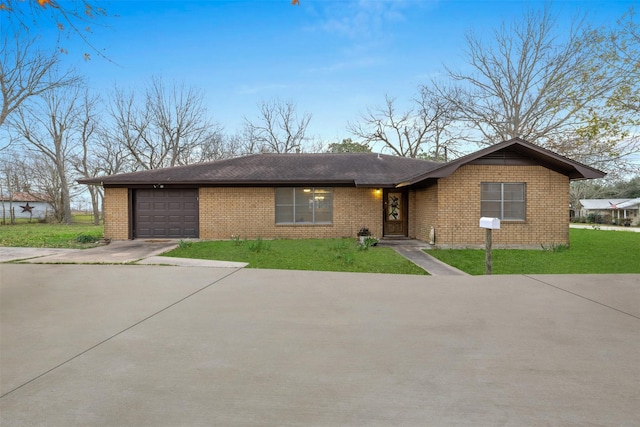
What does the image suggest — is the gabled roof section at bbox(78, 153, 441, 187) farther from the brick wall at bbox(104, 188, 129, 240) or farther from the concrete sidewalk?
the concrete sidewalk

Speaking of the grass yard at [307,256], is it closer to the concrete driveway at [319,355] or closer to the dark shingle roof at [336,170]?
the concrete driveway at [319,355]

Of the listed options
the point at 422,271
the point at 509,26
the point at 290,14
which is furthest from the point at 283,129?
the point at 422,271

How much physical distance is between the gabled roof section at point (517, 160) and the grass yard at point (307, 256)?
3214mm

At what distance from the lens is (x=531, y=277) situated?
734cm

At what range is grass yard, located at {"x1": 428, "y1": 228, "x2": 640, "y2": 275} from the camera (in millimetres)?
8511

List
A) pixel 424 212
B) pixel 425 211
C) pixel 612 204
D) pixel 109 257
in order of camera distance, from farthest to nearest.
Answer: pixel 612 204, pixel 424 212, pixel 425 211, pixel 109 257

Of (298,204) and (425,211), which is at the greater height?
(298,204)

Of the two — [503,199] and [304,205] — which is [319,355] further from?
[304,205]

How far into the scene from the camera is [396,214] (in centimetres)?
1595

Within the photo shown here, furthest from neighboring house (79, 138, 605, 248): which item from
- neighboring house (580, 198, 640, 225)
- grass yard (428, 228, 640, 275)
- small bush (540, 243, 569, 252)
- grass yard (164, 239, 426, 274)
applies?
neighboring house (580, 198, 640, 225)

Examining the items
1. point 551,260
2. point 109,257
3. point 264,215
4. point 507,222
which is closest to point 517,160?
point 507,222

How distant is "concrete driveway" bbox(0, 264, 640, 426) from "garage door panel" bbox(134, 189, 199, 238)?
860 cm

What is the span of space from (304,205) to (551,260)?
9.13m

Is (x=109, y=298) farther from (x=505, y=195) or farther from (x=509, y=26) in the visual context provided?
(x=509, y=26)
